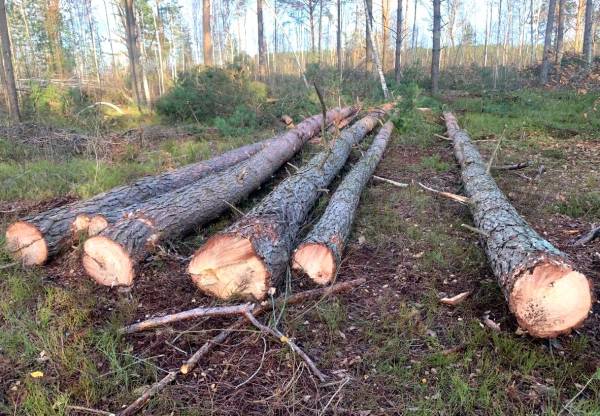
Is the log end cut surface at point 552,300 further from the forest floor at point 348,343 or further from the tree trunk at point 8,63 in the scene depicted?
the tree trunk at point 8,63

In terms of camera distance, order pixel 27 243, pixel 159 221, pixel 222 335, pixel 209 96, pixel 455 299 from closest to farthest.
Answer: pixel 222 335, pixel 455 299, pixel 27 243, pixel 159 221, pixel 209 96

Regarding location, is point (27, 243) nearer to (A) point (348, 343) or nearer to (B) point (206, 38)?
(A) point (348, 343)

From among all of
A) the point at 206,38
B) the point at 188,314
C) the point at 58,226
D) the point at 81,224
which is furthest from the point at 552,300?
the point at 206,38

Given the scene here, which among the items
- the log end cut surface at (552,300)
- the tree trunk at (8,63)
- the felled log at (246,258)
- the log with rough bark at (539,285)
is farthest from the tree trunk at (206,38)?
the log end cut surface at (552,300)

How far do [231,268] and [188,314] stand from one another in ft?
1.49

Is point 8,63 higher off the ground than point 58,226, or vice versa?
point 8,63

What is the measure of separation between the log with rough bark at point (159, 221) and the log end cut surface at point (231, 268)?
Result: 0.66 meters

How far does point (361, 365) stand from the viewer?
2.53 metres

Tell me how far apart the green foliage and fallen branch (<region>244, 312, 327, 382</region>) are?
9.93 metres

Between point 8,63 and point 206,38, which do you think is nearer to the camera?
point 8,63

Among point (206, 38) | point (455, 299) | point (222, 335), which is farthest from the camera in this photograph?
point (206, 38)

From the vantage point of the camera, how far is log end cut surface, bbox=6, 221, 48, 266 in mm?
3672

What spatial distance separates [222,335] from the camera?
273 centimetres

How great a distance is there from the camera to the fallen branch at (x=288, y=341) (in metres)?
2.41
